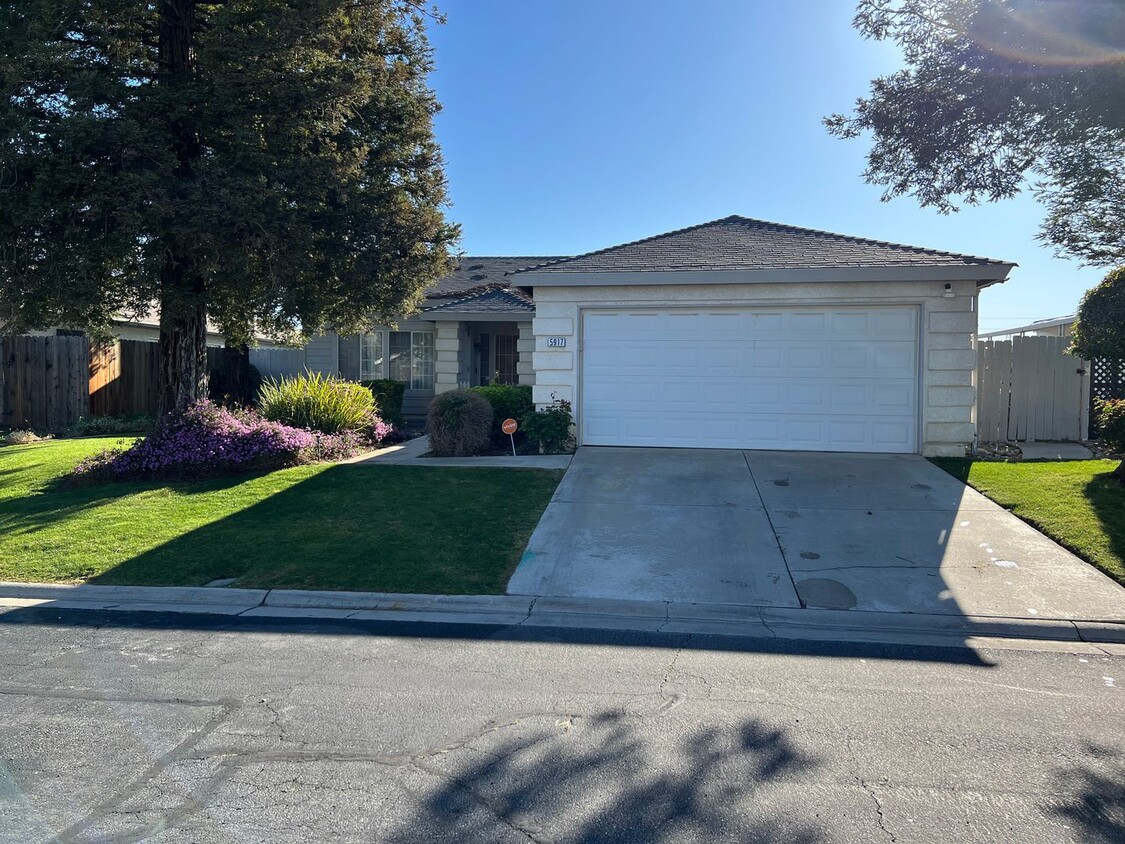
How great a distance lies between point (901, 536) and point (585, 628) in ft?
13.1

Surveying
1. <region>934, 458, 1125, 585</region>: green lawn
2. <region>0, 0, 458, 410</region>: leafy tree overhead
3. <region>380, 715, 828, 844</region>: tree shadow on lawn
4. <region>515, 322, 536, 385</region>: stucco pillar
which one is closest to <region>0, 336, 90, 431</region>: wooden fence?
<region>0, 0, 458, 410</region>: leafy tree overhead

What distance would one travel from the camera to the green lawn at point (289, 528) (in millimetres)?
7344

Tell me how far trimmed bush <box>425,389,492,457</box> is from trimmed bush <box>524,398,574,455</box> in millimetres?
783

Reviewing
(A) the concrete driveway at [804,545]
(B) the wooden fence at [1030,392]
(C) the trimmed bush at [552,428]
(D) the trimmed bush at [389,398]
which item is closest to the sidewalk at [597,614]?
(A) the concrete driveway at [804,545]

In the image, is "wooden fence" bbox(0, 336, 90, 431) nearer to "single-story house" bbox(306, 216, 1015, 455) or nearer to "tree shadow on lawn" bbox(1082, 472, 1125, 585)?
"single-story house" bbox(306, 216, 1015, 455)

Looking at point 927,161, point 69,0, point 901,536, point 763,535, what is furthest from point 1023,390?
point 69,0

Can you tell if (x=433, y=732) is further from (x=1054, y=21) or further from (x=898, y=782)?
(x=1054, y=21)

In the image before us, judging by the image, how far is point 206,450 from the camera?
11.3 meters

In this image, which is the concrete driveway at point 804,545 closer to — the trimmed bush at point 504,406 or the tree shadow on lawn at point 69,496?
the trimmed bush at point 504,406

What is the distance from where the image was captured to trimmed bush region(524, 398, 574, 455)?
12.4 m

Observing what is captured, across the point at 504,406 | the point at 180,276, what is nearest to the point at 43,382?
the point at 180,276

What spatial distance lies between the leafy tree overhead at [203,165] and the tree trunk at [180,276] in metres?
0.03

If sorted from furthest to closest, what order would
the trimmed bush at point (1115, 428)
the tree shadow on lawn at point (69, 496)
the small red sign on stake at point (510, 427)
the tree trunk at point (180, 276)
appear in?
the small red sign on stake at point (510, 427)
the tree trunk at point (180, 276)
the trimmed bush at point (1115, 428)
the tree shadow on lawn at point (69, 496)

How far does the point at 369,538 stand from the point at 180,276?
Answer: 5.46 metres
